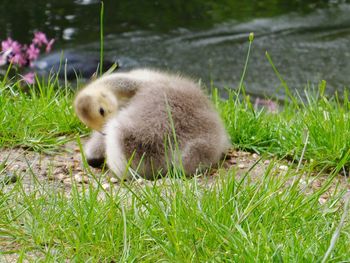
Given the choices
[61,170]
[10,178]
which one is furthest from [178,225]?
[61,170]

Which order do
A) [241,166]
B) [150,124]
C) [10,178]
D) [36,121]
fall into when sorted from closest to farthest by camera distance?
[10,178], [150,124], [241,166], [36,121]

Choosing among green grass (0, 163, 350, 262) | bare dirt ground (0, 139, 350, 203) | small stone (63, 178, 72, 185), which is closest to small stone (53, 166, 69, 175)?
bare dirt ground (0, 139, 350, 203)

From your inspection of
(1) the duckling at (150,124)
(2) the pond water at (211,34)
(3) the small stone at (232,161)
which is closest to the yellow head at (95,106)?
(1) the duckling at (150,124)

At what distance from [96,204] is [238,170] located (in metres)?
1.08

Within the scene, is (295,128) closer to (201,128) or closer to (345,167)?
(345,167)

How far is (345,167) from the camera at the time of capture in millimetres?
3883

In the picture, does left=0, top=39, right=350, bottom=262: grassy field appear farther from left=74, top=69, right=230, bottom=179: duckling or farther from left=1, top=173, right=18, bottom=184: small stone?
left=74, top=69, right=230, bottom=179: duckling

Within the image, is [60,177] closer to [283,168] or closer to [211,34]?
[283,168]

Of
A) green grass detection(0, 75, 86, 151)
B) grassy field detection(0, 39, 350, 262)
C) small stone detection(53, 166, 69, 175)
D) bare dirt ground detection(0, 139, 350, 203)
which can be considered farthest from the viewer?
green grass detection(0, 75, 86, 151)

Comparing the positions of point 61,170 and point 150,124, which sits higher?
point 150,124

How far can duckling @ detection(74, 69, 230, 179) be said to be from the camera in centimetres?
357

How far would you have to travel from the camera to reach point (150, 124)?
357cm

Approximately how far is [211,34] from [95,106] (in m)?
6.83

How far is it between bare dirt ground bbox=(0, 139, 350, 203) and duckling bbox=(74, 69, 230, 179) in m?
0.10
